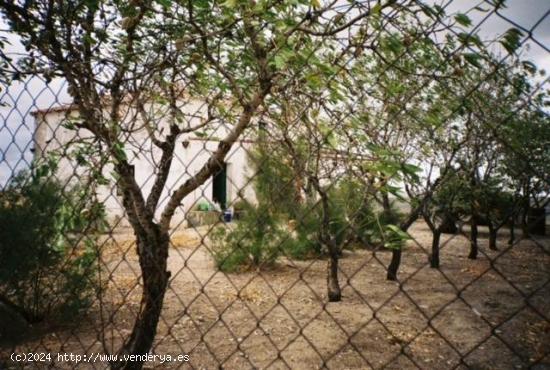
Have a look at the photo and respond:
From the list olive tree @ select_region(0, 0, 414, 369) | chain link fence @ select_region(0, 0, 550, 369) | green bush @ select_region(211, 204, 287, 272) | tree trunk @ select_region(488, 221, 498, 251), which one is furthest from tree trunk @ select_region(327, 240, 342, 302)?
tree trunk @ select_region(488, 221, 498, 251)

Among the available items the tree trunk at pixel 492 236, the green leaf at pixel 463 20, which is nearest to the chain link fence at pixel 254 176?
the green leaf at pixel 463 20

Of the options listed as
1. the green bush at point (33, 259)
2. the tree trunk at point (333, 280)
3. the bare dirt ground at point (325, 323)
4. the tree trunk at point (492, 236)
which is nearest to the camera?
the green bush at point (33, 259)

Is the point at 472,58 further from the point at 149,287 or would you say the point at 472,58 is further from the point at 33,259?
the point at 33,259

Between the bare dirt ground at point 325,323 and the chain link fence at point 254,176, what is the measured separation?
0.12 ft

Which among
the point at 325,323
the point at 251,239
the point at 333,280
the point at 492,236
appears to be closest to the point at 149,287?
the point at 325,323

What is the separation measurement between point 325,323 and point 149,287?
284cm

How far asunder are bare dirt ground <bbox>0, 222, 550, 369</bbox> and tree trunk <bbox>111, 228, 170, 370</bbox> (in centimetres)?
10

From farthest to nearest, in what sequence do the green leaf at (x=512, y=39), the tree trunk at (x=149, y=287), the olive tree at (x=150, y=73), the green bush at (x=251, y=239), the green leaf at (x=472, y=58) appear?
the green bush at (x=251, y=239), the tree trunk at (x=149, y=287), the olive tree at (x=150, y=73), the green leaf at (x=472, y=58), the green leaf at (x=512, y=39)

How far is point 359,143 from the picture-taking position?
1328mm

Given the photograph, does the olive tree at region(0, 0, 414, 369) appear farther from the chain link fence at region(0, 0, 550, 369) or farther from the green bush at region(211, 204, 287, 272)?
the green bush at region(211, 204, 287, 272)

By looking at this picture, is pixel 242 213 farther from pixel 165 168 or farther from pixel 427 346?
pixel 165 168

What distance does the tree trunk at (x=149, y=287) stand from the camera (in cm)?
218

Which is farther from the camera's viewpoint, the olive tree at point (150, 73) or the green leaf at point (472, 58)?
the olive tree at point (150, 73)

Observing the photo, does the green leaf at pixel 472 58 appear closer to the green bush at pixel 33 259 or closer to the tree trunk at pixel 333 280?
the green bush at pixel 33 259
